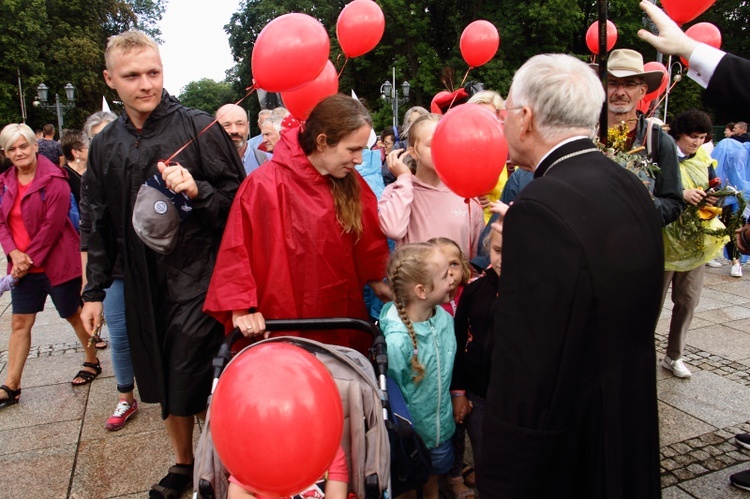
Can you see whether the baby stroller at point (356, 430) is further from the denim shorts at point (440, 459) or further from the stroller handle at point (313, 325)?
the denim shorts at point (440, 459)

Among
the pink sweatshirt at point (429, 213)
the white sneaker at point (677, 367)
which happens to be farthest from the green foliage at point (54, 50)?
the white sneaker at point (677, 367)

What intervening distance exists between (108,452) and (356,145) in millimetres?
2699

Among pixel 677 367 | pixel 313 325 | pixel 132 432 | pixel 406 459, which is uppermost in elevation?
pixel 313 325

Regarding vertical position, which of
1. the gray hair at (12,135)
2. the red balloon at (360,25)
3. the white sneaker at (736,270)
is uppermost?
the red balloon at (360,25)

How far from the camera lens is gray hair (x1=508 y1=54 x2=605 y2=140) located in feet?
5.33

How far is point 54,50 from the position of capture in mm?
32938

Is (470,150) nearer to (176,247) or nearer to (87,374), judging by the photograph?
(176,247)

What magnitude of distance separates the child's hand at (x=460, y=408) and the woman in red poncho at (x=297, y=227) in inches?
32.5

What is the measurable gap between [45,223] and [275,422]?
3950 millimetres

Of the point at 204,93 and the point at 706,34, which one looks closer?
the point at 706,34

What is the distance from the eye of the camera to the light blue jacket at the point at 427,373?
2754mm

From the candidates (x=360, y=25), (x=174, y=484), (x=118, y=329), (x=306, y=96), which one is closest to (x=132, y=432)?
(x=118, y=329)

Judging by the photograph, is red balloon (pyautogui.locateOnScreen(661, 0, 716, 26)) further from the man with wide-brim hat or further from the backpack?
the backpack

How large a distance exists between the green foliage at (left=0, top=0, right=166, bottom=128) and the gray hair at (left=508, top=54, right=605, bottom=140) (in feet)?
117
